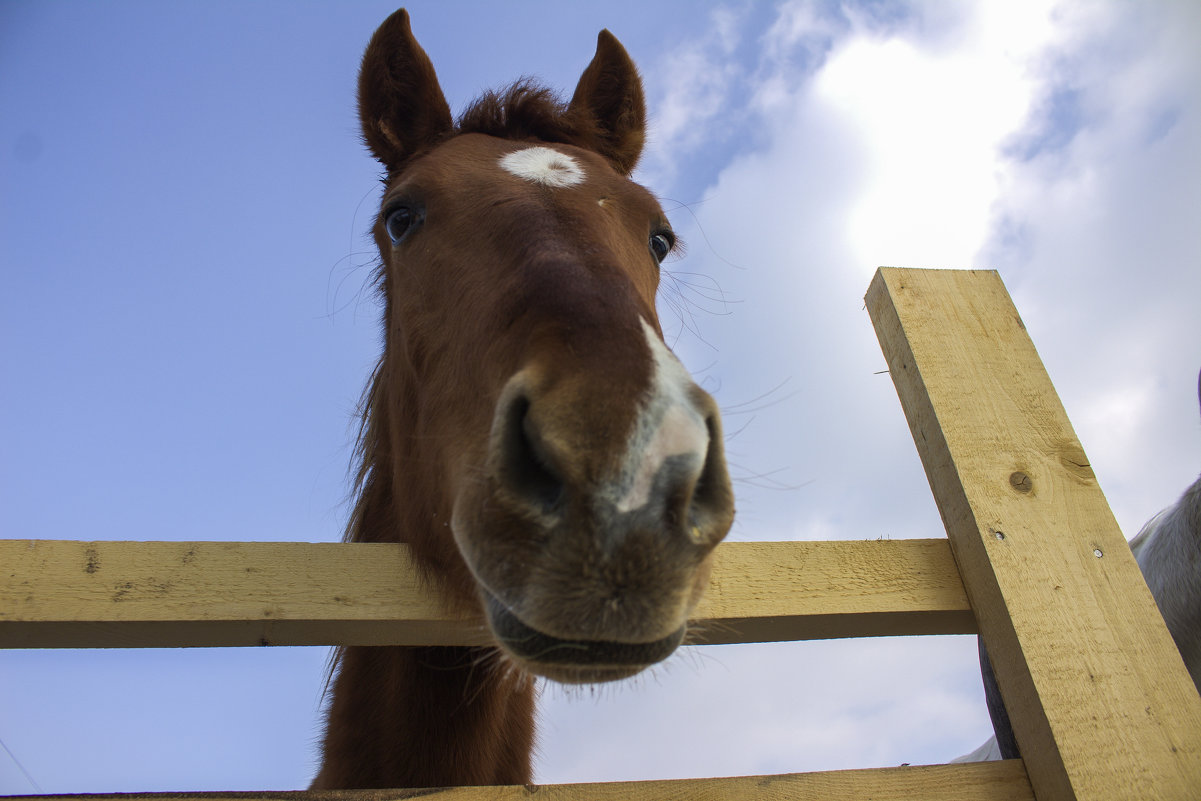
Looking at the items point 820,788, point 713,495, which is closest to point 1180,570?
point 820,788

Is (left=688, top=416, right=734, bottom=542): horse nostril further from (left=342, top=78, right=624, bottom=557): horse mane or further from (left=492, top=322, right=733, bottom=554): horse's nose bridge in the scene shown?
(left=342, top=78, right=624, bottom=557): horse mane

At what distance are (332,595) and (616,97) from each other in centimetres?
274

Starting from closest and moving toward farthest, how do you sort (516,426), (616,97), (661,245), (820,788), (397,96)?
(516,426) → (820,788) → (661,245) → (397,96) → (616,97)

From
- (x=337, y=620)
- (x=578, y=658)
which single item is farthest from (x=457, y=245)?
(x=578, y=658)

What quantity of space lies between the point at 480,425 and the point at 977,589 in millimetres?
1271

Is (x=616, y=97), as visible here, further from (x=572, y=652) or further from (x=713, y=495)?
(x=572, y=652)

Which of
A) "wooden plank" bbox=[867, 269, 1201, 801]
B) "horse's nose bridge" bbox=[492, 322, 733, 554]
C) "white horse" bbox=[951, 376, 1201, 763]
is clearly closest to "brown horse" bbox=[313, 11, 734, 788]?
"horse's nose bridge" bbox=[492, 322, 733, 554]

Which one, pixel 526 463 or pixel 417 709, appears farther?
pixel 417 709

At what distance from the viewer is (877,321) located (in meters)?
2.21

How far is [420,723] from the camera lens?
7.22ft

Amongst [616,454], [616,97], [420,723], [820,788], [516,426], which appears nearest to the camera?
[616,454]

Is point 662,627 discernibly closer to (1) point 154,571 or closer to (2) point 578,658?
(2) point 578,658

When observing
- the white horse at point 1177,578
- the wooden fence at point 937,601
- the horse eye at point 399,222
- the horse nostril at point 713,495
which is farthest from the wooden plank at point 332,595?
the white horse at point 1177,578

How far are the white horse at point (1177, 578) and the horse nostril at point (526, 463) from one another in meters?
→ 2.65
